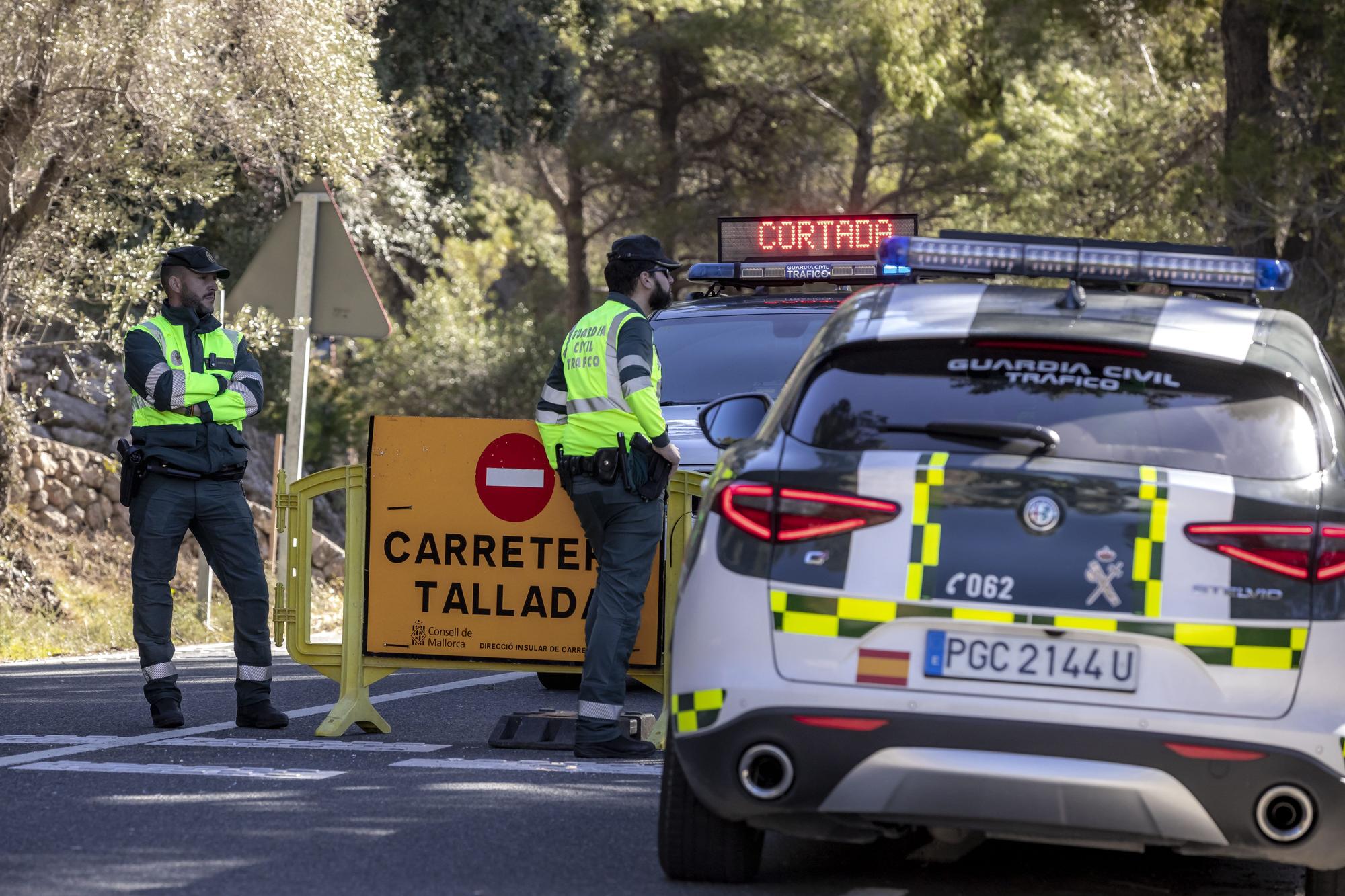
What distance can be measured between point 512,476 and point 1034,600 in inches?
129

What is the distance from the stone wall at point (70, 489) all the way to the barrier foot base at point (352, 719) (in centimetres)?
670

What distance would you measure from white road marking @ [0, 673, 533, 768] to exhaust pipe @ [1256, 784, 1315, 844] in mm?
4217

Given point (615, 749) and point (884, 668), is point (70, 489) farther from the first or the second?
point (884, 668)

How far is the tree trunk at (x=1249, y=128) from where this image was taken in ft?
60.5

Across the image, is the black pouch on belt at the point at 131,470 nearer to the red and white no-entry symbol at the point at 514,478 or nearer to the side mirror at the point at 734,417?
the red and white no-entry symbol at the point at 514,478

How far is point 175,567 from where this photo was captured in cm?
801

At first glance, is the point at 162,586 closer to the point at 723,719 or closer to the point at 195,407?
the point at 195,407

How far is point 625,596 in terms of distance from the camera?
7.00 metres

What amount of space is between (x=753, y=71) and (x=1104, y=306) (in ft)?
84.6

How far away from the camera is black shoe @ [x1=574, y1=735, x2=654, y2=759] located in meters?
7.13

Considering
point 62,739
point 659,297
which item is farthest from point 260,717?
point 659,297

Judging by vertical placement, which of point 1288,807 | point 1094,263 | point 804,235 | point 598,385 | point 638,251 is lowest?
point 1288,807

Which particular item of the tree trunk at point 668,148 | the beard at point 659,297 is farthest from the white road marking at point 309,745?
the tree trunk at point 668,148

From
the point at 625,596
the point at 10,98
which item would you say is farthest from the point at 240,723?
the point at 10,98
